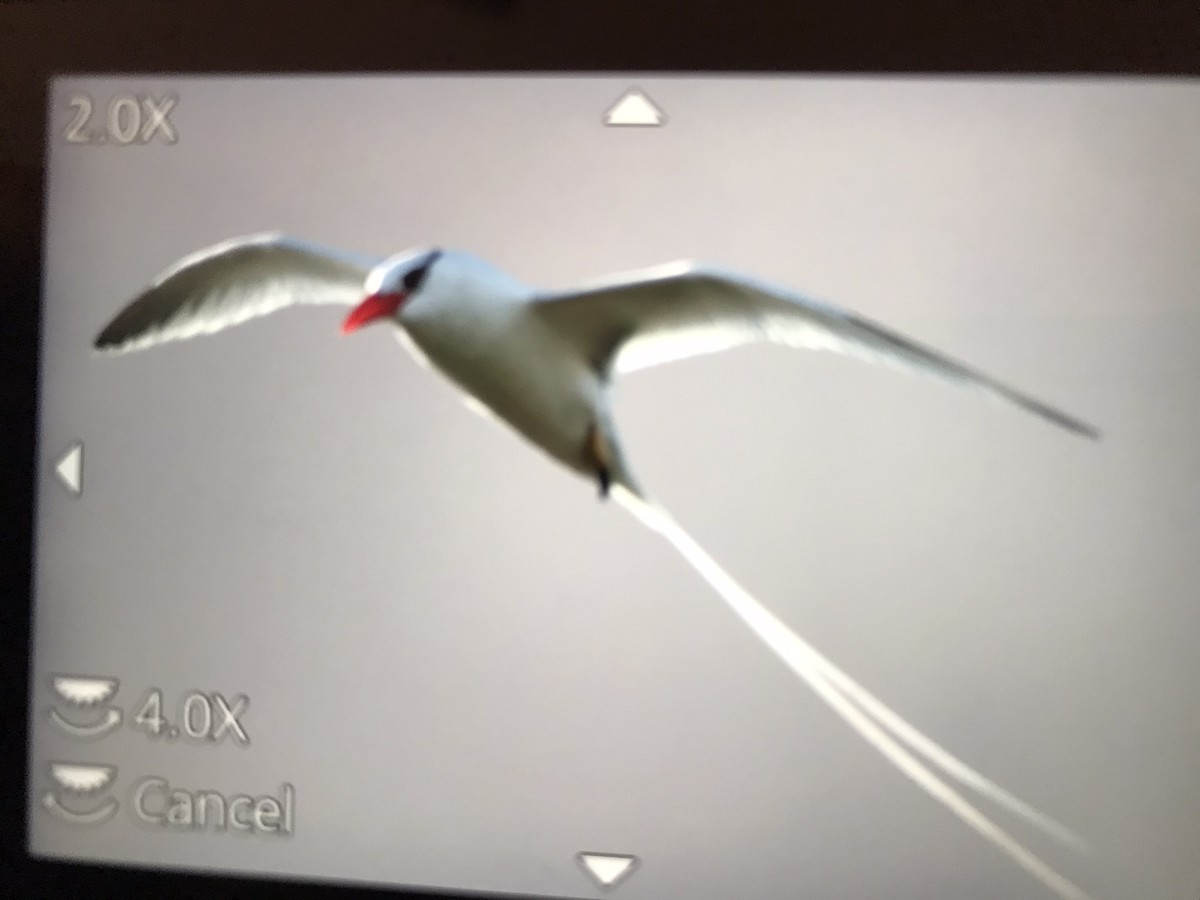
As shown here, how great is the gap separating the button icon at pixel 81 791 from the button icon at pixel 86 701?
0.12 ft

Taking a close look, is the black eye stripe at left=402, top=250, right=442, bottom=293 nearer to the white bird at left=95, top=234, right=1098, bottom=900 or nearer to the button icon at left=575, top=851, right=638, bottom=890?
the white bird at left=95, top=234, right=1098, bottom=900

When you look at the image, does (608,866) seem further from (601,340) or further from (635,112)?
(635,112)

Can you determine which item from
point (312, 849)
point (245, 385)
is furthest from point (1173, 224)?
point (312, 849)

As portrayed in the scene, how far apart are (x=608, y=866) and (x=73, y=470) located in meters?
0.72

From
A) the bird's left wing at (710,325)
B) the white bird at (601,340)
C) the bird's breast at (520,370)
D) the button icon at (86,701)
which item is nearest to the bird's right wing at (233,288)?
the white bird at (601,340)

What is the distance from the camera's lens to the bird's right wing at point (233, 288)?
87cm

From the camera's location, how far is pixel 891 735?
82 cm

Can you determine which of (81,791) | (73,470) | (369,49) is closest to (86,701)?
(81,791)

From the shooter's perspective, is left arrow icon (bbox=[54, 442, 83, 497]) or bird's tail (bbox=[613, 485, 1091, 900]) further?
left arrow icon (bbox=[54, 442, 83, 497])

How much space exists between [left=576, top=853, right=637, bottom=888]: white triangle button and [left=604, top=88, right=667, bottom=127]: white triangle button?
2.47 ft

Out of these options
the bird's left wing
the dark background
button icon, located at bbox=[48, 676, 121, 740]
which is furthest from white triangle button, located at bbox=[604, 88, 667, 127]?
button icon, located at bbox=[48, 676, 121, 740]

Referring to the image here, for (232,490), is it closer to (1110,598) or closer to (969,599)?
(969,599)

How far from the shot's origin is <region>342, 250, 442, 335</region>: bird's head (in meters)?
0.84

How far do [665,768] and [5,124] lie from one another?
3.32 feet
